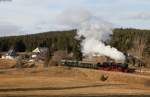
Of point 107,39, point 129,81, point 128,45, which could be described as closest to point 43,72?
point 129,81

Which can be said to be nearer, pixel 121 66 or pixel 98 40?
pixel 121 66

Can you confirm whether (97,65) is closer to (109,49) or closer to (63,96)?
(109,49)

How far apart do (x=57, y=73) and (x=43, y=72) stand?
3138 mm

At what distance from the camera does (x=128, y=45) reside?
622ft

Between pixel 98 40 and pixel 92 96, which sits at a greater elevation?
pixel 98 40

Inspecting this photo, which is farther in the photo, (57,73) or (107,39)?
(107,39)

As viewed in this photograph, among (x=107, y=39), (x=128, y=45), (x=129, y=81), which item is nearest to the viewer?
(x=129, y=81)

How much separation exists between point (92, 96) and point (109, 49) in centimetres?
9149

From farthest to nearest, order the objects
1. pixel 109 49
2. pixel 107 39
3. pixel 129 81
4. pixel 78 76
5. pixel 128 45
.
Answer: pixel 128 45 → pixel 107 39 → pixel 109 49 → pixel 78 76 → pixel 129 81

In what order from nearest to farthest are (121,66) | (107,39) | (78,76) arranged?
(78,76) < (121,66) < (107,39)

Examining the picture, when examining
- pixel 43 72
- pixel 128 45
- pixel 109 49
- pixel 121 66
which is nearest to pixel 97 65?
pixel 121 66

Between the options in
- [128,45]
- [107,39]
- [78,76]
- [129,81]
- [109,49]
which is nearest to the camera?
[129,81]

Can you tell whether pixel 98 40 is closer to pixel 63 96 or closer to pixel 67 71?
pixel 67 71

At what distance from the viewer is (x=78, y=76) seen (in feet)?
325
